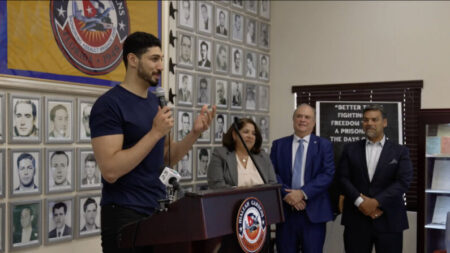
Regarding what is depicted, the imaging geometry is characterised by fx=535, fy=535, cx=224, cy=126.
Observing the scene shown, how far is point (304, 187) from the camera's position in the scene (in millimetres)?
4203

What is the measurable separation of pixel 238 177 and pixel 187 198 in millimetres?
2201

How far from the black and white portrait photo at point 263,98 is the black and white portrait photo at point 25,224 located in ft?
9.79

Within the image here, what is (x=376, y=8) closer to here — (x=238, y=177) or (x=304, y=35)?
(x=304, y=35)

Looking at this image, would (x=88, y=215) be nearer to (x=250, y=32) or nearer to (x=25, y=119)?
(x=25, y=119)

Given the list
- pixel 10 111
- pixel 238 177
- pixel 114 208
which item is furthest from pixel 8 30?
pixel 238 177

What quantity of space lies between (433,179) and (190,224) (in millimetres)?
3514

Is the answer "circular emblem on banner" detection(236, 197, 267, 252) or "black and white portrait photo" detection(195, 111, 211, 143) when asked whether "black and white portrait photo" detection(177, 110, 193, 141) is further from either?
"circular emblem on banner" detection(236, 197, 267, 252)

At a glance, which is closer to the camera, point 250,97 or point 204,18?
point 204,18

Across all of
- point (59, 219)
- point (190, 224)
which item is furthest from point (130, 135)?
point (59, 219)

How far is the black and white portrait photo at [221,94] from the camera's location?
16.7 feet

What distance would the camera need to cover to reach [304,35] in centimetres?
576

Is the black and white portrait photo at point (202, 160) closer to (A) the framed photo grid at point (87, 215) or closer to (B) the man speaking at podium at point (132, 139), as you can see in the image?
(A) the framed photo grid at point (87, 215)

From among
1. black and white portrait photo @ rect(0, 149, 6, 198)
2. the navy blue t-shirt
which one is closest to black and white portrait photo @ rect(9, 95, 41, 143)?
→ black and white portrait photo @ rect(0, 149, 6, 198)

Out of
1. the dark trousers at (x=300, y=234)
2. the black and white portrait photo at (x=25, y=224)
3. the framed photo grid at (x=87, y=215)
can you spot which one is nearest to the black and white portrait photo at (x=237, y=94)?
the dark trousers at (x=300, y=234)
